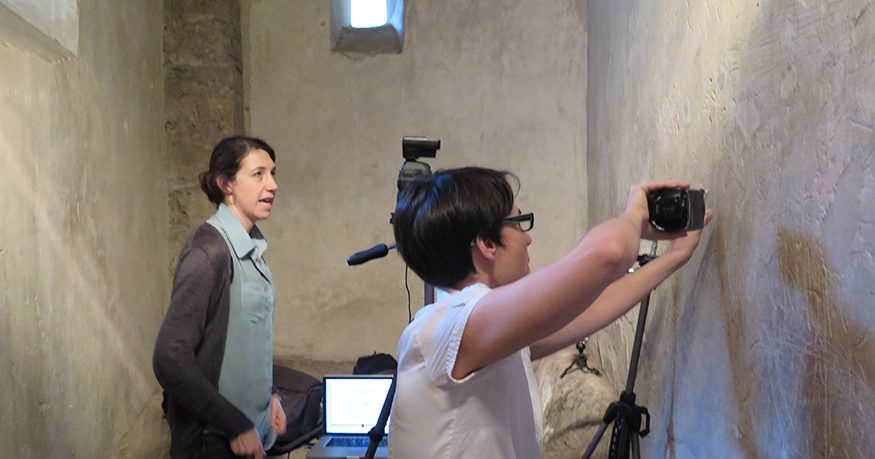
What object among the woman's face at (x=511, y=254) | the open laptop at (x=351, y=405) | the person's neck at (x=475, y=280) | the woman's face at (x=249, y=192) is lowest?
the open laptop at (x=351, y=405)

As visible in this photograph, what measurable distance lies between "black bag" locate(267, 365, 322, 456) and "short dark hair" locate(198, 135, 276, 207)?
141 centimetres

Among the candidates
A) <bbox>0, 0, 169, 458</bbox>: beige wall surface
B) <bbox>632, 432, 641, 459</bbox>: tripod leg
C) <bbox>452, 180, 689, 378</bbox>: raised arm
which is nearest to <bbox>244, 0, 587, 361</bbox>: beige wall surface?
<bbox>0, 0, 169, 458</bbox>: beige wall surface

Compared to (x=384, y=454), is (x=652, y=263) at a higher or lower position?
higher

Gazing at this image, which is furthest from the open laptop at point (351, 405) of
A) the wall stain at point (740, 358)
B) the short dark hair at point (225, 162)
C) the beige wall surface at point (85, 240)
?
the wall stain at point (740, 358)

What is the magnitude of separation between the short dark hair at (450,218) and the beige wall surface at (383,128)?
245 centimetres

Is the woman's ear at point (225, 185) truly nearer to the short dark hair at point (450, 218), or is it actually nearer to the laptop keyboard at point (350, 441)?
the short dark hair at point (450, 218)

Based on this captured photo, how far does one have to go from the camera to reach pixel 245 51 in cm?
354

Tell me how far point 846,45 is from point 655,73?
1.01 meters

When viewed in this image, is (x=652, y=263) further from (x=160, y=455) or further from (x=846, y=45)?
(x=160, y=455)

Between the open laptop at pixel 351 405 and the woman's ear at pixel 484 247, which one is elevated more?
the woman's ear at pixel 484 247

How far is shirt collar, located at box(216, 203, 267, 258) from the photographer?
5.28 feet

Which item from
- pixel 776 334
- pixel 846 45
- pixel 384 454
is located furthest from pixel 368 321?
pixel 846 45

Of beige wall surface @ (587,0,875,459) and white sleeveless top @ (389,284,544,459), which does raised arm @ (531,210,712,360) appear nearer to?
beige wall surface @ (587,0,875,459)

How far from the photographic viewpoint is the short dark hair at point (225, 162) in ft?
5.78
